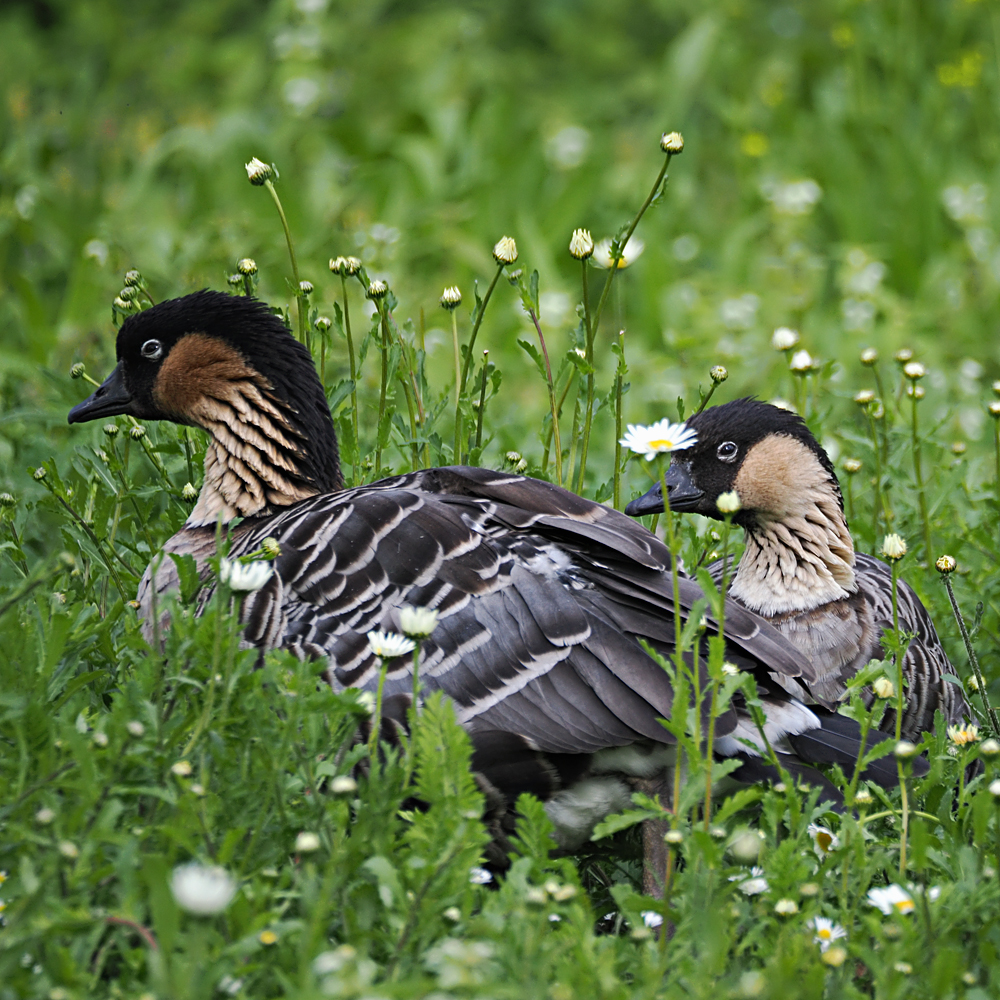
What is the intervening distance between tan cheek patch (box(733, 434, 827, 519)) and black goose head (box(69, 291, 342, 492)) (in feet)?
4.51

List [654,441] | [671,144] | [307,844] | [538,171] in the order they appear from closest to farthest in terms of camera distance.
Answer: [307,844]
[654,441]
[671,144]
[538,171]

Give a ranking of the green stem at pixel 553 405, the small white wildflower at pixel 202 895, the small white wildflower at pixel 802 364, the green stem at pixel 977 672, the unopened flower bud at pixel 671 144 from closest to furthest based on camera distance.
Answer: the small white wildflower at pixel 202 895, the green stem at pixel 977 672, the unopened flower bud at pixel 671 144, the green stem at pixel 553 405, the small white wildflower at pixel 802 364

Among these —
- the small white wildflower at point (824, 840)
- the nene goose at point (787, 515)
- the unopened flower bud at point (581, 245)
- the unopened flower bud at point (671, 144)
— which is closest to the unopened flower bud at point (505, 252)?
the unopened flower bud at point (581, 245)

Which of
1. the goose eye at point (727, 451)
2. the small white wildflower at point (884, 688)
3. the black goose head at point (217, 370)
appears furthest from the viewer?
the goose eye at point (727, 451)

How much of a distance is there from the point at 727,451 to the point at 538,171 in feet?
16.3

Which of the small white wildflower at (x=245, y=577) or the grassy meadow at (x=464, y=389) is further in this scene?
the small white wildflower at (x=245, y=577)

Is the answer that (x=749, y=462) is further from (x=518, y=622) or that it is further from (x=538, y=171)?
(x=538, y=171)

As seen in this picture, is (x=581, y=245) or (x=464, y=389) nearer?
(x=581, y=245)

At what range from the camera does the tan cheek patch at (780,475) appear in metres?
4.30

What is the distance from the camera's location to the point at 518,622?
3.37 metres

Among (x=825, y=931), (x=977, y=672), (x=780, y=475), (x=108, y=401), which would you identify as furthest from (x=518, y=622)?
(x=108, y=401)

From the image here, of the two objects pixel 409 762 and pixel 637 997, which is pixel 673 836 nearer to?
pixel 637 997

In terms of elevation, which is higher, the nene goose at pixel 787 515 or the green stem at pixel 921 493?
the green stem at pixel 921 493

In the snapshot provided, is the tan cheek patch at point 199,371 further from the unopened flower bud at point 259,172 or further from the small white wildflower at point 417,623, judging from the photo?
the small white wildflower at point 417,623
